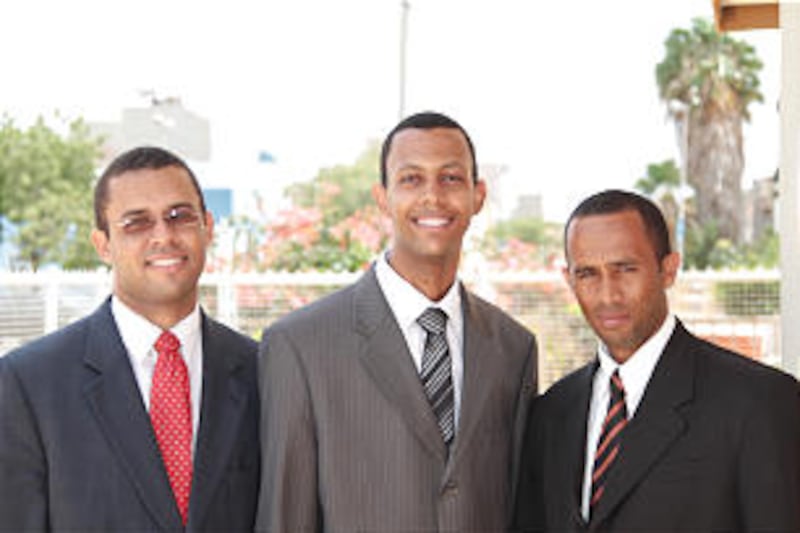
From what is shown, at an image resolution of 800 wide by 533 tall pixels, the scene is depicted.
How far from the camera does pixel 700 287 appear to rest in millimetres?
10180

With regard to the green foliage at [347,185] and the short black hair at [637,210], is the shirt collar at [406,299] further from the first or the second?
the green foliage at [347,185]

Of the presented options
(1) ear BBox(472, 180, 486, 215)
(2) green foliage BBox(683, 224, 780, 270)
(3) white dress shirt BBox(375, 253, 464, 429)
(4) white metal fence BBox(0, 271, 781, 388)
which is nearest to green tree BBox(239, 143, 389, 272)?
(4) white metal fence BBox(0, 271, 781, 388)

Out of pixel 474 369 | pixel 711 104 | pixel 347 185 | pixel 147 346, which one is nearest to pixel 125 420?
pixel 147 346

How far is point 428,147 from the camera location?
2.94m

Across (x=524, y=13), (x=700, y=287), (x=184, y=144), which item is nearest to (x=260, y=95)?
(x=184, y=144)

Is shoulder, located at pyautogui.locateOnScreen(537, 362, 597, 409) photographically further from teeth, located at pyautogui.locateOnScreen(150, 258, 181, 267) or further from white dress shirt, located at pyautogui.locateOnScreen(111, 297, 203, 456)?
teeth, located at pyautogui.locateOnScreen(150, 258, 181, 267)

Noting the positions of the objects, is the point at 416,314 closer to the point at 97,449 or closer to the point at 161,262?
the point at 161,262

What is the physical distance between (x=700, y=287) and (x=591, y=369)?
761 cm

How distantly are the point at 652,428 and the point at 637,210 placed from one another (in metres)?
0.53

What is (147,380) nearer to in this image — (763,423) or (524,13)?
(763,423)

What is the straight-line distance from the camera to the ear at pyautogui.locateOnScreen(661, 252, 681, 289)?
277 cm

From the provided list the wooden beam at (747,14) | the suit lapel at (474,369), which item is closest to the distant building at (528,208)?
the wooden beam at (747,14)

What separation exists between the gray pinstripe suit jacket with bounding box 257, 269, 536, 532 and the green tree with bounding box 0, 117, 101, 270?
25.3 metres

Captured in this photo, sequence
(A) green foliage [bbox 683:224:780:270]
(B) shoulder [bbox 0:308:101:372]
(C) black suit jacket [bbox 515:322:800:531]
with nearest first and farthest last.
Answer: (C) black suit jacket [bbox 515:322:800:531], (B) shoulder [bbox 0:308:101:372], (A) green foliage [bbox 683:224:780:270]
